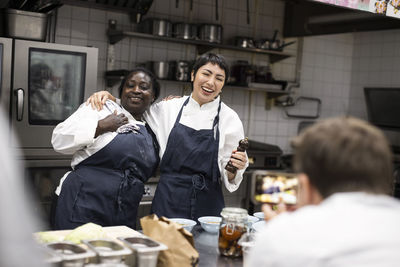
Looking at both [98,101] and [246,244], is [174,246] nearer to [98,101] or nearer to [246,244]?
[246,244]

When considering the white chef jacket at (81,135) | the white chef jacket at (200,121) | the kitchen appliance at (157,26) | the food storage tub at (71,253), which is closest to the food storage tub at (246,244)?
the food storage tub at (71,253)

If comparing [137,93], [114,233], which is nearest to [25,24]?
[137,93]

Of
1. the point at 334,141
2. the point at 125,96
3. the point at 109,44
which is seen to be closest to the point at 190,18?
the point at 109,44

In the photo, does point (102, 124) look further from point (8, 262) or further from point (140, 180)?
point (8, 262)

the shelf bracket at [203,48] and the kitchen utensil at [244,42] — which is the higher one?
the kitchen utensil at [244,42]

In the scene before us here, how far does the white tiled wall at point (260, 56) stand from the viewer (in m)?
4.40

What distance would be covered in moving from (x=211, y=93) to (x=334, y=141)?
1697 mm

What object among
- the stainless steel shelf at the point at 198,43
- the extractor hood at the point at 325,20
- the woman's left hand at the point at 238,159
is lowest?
the woman's left hand at the point at 238,159

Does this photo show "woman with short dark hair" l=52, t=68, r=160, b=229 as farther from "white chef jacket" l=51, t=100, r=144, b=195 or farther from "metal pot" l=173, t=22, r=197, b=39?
"metal pot" l=173, t=22, r=197, b=39

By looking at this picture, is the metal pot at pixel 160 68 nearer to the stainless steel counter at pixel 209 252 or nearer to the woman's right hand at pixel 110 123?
the woman's right hand at pixel 110 123

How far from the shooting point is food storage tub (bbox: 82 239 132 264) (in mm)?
1481

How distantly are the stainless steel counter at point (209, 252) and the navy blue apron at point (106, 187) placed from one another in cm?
46

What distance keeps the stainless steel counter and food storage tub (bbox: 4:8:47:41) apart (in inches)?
76.2

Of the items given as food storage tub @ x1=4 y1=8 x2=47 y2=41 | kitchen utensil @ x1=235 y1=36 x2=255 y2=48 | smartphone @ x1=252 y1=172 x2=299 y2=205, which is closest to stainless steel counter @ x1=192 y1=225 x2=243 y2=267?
smartphone @ x1=252 y1=172 x2=299 y2=205
